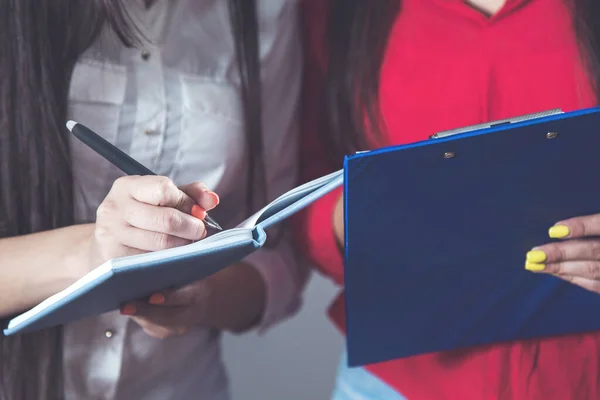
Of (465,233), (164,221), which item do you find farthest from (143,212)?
(465,233)

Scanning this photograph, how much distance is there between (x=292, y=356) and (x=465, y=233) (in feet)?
1.47

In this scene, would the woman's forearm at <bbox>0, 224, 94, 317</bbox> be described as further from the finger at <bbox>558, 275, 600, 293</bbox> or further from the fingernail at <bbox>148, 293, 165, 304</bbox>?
the finger at <bbox>558, 275, 600, 293</bbox>

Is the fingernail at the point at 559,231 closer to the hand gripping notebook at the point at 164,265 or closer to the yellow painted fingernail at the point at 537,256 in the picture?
the yellow painted fingernail at the point at 537,256

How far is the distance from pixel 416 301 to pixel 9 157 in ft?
1.15

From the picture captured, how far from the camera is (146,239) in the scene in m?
0.50

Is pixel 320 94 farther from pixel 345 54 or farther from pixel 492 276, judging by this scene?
pixel 492 276

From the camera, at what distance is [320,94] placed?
70cm

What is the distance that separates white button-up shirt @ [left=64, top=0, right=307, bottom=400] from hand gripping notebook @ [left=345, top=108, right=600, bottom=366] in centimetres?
20

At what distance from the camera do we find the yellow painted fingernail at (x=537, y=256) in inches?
21.4

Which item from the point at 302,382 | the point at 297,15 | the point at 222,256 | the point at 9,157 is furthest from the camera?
the point at 302,382

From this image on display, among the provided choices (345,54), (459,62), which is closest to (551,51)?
(459,62)

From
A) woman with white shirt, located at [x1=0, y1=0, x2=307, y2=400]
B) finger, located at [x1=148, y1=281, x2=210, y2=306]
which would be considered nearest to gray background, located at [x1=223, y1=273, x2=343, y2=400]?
woman with white shirt, located at [x1=0, y1=0, x2=307, y2=400]

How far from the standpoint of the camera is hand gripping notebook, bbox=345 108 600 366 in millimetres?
458

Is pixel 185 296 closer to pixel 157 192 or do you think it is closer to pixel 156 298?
pixel 156 298
